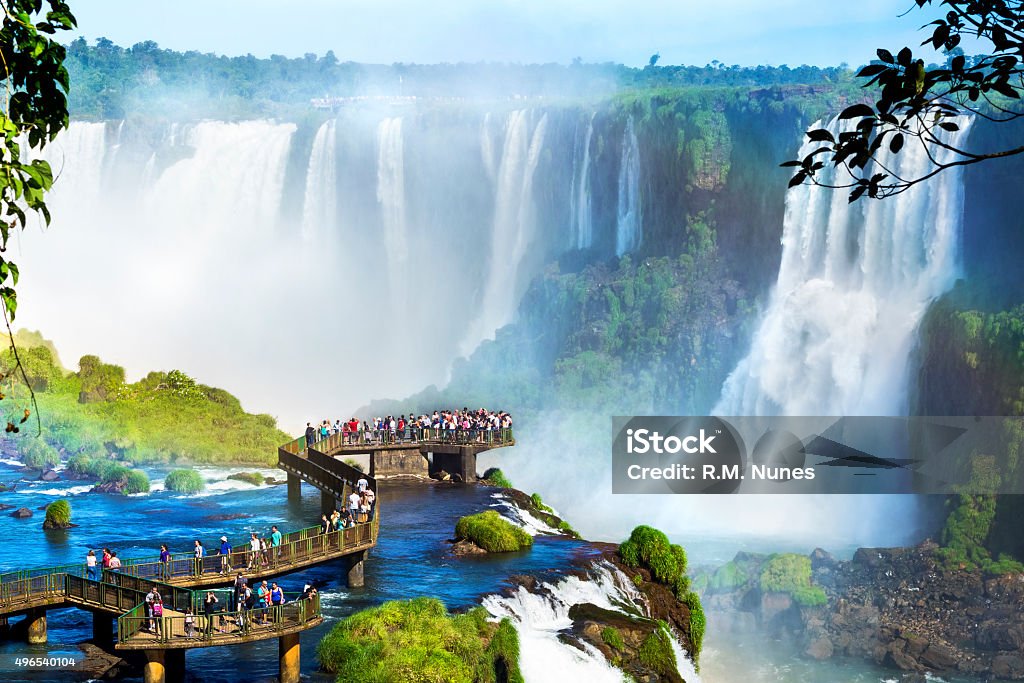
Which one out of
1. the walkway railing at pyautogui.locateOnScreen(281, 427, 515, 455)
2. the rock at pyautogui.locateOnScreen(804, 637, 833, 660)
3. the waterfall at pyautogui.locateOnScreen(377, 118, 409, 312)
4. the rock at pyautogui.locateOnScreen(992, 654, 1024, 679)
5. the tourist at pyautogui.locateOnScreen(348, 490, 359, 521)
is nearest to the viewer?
the tourist at pyautogui.locateOnScreen(348, 490, 359, 521)

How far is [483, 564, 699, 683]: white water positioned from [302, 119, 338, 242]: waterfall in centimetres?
6658

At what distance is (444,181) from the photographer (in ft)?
331

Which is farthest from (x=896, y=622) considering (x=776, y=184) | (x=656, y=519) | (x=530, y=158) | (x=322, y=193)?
(x=322, y=193)

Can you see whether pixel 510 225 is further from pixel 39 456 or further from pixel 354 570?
pixel 354 570

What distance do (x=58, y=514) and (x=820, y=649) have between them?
1104 inches

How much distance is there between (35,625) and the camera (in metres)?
29.9

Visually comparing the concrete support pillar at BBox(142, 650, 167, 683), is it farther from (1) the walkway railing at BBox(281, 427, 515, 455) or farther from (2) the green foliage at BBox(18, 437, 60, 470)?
(2) the green foliage at BBox(18, 437, 60, 470)

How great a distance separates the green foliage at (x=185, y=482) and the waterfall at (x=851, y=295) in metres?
36.1

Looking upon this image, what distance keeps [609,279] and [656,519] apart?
24026 mm

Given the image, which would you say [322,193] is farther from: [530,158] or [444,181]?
[530,158]

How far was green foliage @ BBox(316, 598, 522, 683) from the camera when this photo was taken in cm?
2628

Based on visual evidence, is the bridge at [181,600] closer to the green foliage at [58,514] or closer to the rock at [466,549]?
the rock at [466,549]

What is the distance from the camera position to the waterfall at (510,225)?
318ft

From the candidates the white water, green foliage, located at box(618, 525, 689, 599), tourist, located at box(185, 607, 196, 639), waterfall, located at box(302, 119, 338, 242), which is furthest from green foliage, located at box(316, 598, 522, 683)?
waterfall, located at box(302, 119, 338, 242)
